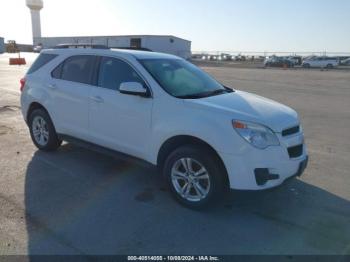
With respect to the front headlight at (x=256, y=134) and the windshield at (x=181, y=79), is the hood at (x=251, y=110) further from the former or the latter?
the windshield at (x=181, y=79)

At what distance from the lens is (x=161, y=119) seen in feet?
14.2

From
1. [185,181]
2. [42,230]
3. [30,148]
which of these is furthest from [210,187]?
[30,148]

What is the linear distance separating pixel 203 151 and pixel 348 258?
1.75 m

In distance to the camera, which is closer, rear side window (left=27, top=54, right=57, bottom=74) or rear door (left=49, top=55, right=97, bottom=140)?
rear door (left=49, top=55, right=97, bottom=140)

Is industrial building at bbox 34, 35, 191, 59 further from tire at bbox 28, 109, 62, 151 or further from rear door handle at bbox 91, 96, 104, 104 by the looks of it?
rear door handle at bbox 91, 96, 104, 104

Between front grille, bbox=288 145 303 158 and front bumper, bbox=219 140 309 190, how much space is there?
0.13m

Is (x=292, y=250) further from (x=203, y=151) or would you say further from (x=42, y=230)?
(x=42, y=230)

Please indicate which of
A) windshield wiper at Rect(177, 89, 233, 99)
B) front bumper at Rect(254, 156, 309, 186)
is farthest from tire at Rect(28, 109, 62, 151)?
front bumper at Rect(254, 156, 309, 186)

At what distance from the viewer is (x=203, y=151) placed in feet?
13.2

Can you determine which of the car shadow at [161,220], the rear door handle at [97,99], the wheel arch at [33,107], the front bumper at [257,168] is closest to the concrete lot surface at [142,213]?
the car shadow at [161,220]

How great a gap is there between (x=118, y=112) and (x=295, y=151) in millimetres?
2283

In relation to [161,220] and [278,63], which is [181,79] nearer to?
[161,220]

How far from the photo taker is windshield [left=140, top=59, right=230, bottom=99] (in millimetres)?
4535

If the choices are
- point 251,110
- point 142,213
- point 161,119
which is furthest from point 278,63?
point 142,213
